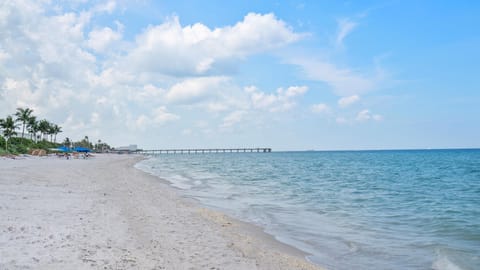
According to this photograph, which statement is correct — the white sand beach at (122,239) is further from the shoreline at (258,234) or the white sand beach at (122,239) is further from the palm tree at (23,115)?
the palm tree at (23,115)

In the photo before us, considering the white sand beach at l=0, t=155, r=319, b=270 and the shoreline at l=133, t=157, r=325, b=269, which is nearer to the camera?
the white sand beach at l=0, t=155, r=319, b=270

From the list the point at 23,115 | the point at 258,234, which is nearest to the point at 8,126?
the point at 23,115

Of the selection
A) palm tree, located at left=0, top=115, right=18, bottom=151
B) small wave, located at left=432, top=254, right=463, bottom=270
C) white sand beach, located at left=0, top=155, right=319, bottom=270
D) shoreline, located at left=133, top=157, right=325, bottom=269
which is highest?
palm tree, located at left=0, top=115, right=18, bottom=151


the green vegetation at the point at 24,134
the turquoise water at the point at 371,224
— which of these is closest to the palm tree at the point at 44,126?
the green vegetation at the point at 24,134

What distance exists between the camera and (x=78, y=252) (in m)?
7.20

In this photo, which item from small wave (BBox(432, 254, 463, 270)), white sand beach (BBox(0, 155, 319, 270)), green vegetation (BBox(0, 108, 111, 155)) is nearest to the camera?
white sand beach (BBox(0, 155, 319, 270))

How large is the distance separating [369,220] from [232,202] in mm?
7366

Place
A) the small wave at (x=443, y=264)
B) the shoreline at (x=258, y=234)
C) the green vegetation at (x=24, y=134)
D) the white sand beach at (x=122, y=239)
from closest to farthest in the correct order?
1. the white sand beach at (x=122, y=239)
2. the small wave at (x=443, y=264)
3. the shoreline at (x=258, y=234)
4. the green vegetation at (x=24, y=134)

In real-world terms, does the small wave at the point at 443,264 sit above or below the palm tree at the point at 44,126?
below

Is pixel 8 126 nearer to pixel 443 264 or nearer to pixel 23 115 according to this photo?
pixel 23 115

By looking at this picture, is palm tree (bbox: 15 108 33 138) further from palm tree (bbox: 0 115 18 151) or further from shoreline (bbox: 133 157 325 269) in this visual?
Answer: shoreline (bbox: 133 157 325 269)

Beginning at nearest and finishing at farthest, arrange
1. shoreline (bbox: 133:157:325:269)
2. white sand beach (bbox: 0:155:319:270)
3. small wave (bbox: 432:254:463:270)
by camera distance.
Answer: white sand beach (bbox: 0:155:319:270), small wave (bbox: 432:254:463:270), shoreline (bbox: 133:157:325:269)

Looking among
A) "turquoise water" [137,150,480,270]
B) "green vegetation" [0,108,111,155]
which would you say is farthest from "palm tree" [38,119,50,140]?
"turquoise water" [137,150,480,270]

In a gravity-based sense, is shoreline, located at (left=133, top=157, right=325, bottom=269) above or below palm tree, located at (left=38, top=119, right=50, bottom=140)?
below
